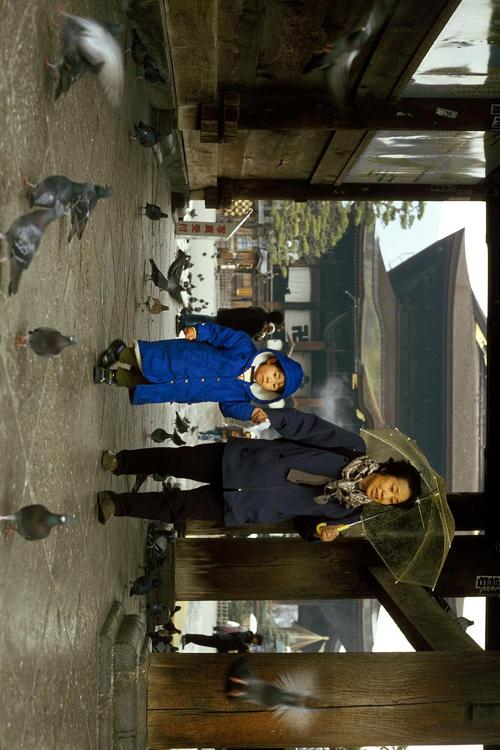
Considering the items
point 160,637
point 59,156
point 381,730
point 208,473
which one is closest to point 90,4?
point 59,156

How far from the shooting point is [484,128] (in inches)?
251

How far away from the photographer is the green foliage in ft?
79.0

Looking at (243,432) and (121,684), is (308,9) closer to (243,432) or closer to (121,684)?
(121,684)

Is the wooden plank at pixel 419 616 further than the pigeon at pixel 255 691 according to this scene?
Yes

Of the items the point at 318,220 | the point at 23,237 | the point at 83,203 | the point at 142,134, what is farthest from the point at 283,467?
the point at 318,220

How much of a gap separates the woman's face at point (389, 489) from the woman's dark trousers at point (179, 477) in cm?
95

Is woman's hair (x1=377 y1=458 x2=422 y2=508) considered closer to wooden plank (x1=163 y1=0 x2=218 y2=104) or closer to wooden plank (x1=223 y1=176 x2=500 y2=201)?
wooden plank (x1=163 y1=0 x2=218 y2=104)

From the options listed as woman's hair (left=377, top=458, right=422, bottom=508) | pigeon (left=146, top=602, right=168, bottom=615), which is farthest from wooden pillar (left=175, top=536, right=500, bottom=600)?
woman's hair (left=377, top=458, right=422, bottom=508)

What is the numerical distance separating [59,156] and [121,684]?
104 inches

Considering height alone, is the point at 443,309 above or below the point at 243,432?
above

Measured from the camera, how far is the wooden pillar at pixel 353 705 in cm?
392

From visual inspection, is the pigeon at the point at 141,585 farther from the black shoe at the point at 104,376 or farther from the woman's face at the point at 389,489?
the woman's face at the point at 389,489

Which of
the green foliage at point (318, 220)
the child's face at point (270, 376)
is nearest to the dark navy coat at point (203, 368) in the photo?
the child's face at point (270, 376)

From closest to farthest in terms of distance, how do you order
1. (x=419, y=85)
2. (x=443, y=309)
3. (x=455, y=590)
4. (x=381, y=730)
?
1. (x=381, y=730)
2. (x=455, y=590)
3. (x=419, y=85)
4. (x=443, y=309)
